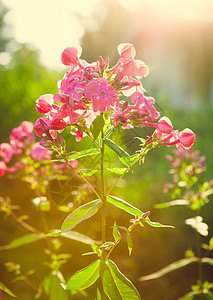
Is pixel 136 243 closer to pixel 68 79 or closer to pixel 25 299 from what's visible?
pixel 25 299

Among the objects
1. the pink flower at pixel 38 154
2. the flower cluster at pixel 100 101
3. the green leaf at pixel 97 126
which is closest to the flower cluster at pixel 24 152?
the pink flower at pixel 38 154

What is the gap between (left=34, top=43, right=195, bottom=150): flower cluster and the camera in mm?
1397

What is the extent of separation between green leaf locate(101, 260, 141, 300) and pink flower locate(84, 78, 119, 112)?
72cm

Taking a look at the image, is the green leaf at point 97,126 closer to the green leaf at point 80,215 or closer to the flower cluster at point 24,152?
the green leaf at point 80,215

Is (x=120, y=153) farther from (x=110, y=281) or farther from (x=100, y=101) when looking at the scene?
(x=110, y=281)

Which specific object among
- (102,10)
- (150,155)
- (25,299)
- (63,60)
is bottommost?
(25,299)

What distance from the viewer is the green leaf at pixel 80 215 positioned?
1.49m

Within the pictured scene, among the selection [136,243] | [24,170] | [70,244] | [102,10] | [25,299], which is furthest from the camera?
[102,10]

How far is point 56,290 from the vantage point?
6.99 feet

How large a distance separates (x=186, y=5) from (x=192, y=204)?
59.9 feet

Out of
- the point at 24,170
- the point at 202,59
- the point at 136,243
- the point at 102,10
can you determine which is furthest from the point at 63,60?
the point at 102,10

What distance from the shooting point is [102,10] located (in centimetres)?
3400

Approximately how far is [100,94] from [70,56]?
0.30m

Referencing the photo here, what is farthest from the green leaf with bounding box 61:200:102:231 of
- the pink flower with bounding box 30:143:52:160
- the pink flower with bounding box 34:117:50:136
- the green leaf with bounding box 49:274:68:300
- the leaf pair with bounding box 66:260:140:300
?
the pink flower with bounding box 30:143:52:160
